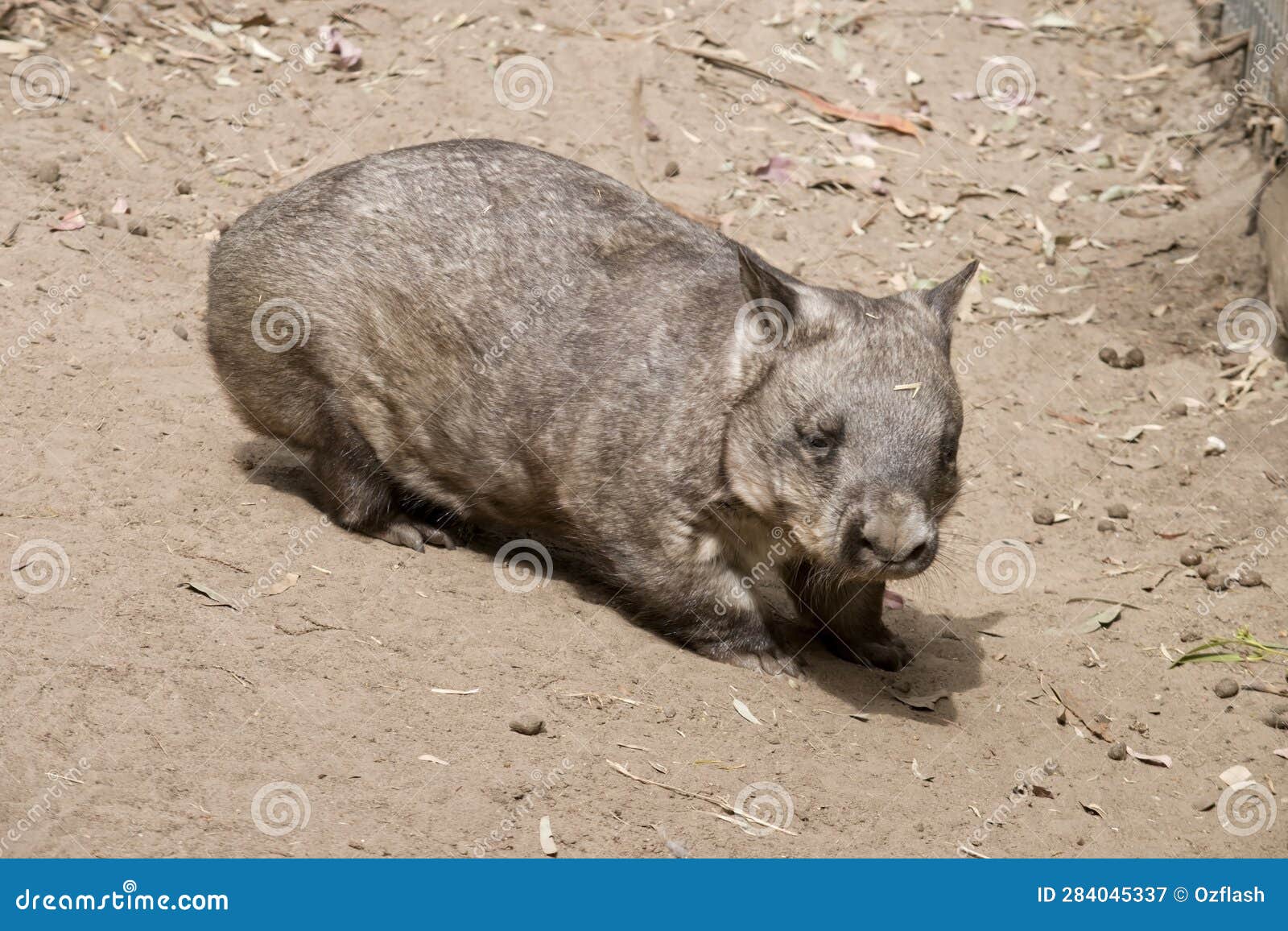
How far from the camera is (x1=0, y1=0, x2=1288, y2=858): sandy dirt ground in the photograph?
488 cm

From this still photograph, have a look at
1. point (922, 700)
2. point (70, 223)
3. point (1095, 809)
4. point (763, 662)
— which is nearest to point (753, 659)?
point (763, 662)

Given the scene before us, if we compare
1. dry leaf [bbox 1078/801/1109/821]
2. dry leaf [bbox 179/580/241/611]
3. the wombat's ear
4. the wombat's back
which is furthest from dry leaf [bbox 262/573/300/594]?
dry leaf [bbox 1078/801/1109/821]

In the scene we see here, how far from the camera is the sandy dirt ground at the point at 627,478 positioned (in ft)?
16.0

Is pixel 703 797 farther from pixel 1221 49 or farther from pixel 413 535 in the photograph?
pixel 1221 49

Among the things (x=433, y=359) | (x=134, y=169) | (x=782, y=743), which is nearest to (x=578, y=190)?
(x=433, y=359)

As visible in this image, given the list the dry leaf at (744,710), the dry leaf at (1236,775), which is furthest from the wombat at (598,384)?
the dry leaf at (1236,775)

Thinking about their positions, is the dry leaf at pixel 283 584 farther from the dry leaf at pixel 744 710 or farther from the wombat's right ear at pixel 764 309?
the wombat's right ear at pixel 764 309

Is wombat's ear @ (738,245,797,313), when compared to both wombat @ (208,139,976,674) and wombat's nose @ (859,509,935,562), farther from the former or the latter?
wombat's nose @ (859,509,935,562)

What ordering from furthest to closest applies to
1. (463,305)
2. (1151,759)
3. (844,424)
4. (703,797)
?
1. (463,305)
2. (1151,759)
3. (844,424)
4. (703,797)

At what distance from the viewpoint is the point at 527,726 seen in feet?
16.8

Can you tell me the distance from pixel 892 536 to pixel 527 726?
146cm

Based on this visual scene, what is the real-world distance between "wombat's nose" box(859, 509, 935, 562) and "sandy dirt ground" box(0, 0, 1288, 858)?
86 centimetres

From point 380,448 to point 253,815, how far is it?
2.39 m

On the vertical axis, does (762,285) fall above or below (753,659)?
above
